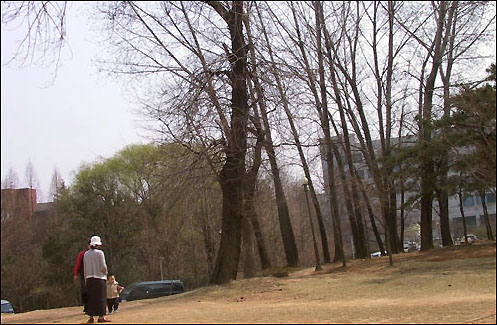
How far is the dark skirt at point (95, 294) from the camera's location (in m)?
9.44

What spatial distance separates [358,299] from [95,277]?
5.99 metres

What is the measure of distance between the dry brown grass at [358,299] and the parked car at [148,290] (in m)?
6.44

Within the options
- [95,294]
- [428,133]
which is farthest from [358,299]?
[428,133]

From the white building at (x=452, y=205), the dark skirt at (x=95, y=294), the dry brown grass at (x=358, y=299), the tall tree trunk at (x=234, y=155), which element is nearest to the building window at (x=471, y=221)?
the white building at (x=452, y=205)

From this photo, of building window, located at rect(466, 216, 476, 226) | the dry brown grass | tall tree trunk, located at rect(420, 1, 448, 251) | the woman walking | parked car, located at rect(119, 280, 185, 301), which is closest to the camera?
the dry brown grass

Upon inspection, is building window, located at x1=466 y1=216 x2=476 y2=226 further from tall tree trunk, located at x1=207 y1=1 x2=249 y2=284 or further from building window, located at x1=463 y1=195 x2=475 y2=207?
tall tree trunk, located at x1=207 y1=1 x2=249 y2=284

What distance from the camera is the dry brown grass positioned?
922cm

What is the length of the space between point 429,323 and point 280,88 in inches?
380

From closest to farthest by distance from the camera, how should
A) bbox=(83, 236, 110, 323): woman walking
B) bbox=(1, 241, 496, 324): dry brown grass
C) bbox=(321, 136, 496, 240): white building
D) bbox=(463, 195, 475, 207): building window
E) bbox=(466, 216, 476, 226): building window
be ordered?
1. bbox=(1, 241, 496, 324): dry brown grass
2. bbox=(83, 236, 110, 323): woman walking
3. bbox=(463, 195, 475, 207): building window
4. bbox=(321, 136, 496, 240): white building
5. bbox=(466, 216, 476, 226): building window

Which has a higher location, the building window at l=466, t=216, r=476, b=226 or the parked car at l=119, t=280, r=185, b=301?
the building window at l=466, t=216, r=476, b=226

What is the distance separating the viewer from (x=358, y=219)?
1175 inches

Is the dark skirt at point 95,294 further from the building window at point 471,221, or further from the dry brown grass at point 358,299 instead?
the building window at point 471,221

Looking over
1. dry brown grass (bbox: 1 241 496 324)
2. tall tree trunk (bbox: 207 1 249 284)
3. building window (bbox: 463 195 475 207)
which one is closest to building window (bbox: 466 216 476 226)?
building window (bbox: 463 195 475 207)

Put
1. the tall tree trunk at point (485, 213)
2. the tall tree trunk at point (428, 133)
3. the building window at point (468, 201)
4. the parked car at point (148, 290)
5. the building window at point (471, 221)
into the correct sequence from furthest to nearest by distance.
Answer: the building window at point (471, 221)
the building window at point (468, 201)
the parked car at point (148, 290)
the tall tree trunk at point (428, 133)
the tall tree trunk at point (485, 213)
